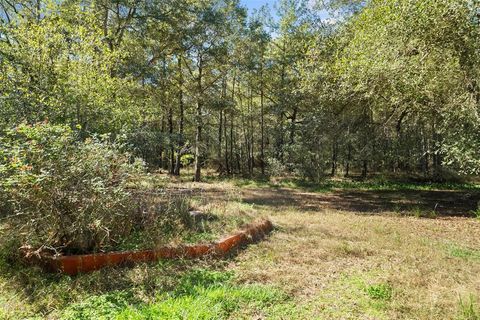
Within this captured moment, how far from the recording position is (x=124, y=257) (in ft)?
13.9

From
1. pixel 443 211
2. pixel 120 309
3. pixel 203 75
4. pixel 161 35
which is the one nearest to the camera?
pixel 120 309

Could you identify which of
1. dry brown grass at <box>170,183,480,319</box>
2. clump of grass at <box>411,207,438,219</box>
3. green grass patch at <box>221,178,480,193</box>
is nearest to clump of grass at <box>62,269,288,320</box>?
dry brown grass at <box>170,183,480,319</box>

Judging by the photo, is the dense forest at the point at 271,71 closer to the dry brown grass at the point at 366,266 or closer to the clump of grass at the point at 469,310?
the dry brown grass at the point at 366,266

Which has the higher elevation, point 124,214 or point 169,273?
point 124,214

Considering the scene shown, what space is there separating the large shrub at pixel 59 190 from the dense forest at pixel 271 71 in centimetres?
54

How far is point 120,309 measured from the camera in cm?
315

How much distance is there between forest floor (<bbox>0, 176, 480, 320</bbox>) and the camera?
326 centimetres

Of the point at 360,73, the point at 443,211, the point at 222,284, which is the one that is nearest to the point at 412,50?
the point at 360,73

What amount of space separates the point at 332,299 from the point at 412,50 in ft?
24.1

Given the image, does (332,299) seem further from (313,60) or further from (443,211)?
(313,60)

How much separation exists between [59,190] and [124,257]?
48.0 inches

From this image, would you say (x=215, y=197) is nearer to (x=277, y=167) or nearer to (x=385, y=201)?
(x=385, y=201)

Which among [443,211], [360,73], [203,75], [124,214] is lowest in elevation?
[443,211]

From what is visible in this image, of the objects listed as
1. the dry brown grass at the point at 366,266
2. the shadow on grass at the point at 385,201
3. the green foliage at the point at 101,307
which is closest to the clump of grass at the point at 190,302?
the green foliage at the point at 101,307
